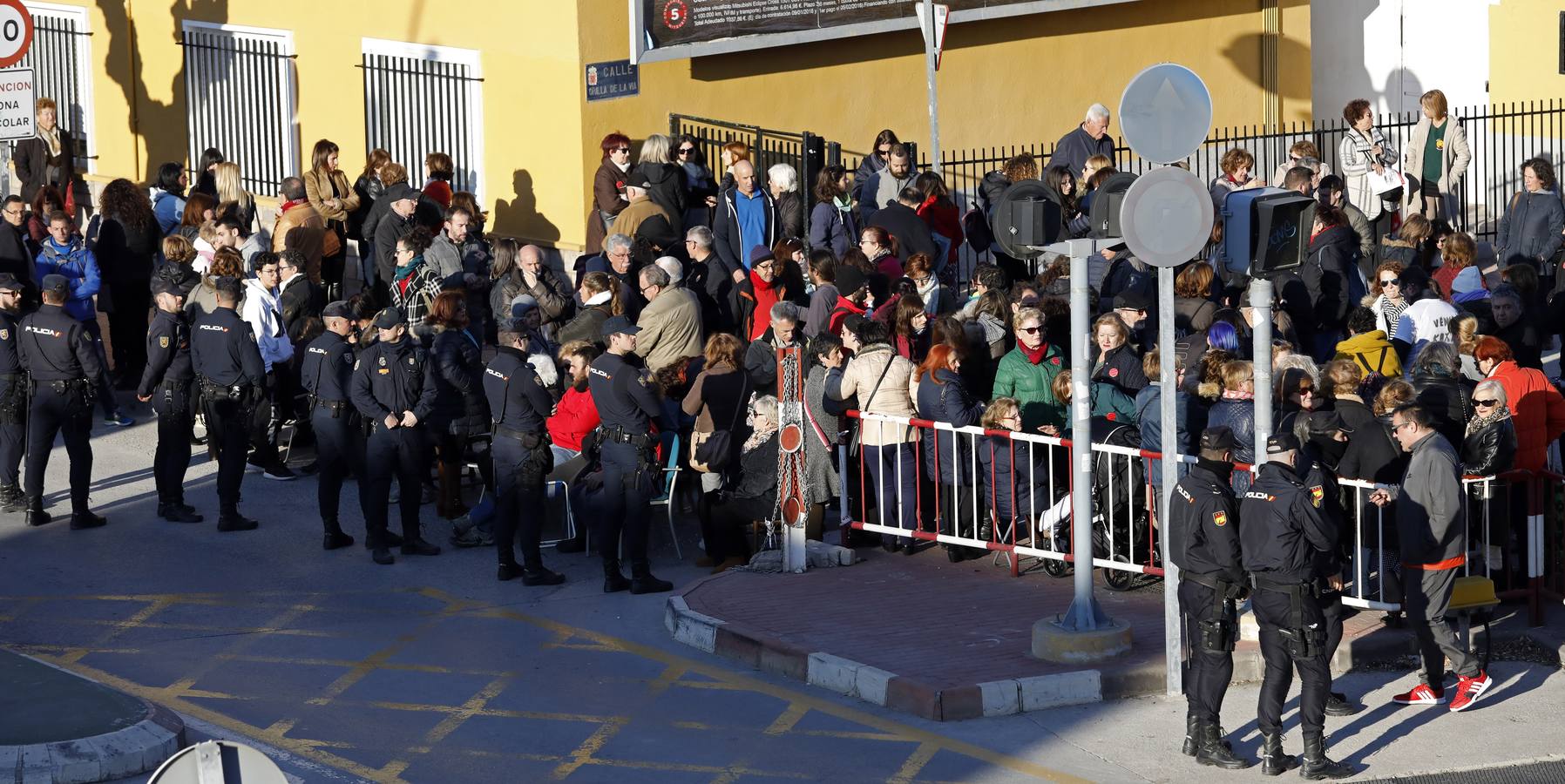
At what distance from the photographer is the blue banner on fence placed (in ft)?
64.4

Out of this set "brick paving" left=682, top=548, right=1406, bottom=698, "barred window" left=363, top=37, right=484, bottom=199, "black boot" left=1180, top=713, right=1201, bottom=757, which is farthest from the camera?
"barred window" left=363, top=37, right=484, bottom=199

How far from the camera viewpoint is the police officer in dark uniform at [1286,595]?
9688 millimetres

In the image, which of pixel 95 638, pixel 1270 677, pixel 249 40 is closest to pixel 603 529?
pixel 95 638

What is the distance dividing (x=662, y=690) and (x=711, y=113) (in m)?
10.5

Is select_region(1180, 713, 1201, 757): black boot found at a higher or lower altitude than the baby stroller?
lower

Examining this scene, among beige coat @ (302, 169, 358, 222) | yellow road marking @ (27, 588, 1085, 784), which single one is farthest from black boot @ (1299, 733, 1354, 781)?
beige coat @ (302, 169, 358, 222)

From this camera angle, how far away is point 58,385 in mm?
14336

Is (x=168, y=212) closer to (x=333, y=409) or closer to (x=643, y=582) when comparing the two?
(x=333, y=409)

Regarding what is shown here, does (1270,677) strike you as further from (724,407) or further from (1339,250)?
(1339,250)

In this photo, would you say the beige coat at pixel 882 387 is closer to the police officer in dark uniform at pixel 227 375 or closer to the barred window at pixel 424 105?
the police officer in dark uniform at pixel 227 375

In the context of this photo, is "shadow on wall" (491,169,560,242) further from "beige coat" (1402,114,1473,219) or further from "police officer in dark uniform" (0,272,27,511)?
"beige coat" (1402,114,1473,219)

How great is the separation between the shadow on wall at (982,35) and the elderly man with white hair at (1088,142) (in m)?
3.50

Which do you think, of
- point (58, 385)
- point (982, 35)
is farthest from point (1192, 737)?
point (982, 35)

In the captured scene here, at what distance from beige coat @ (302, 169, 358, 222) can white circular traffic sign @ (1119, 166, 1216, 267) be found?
10.0m
